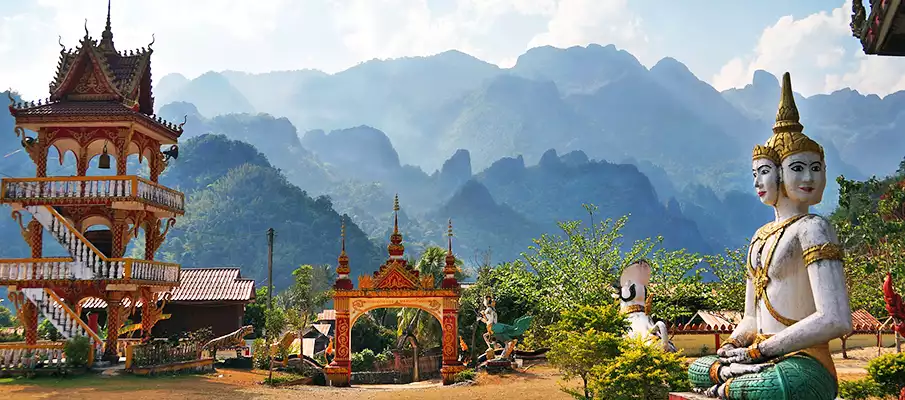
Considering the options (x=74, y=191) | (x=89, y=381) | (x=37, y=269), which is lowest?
(x=89, y=381)

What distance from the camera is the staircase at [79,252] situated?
2061cm

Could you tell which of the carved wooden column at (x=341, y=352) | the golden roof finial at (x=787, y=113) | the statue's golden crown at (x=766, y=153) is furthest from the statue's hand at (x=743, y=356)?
the carved wooden column at (x=341, y=352)

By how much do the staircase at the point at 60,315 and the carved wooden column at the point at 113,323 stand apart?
8.6 inches

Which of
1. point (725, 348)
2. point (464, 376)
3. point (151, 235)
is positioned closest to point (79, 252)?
point (151, 235)

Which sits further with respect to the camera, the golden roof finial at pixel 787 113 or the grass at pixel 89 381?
the grass at pixel 89 381

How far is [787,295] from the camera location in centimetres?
722

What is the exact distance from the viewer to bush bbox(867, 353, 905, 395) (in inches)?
444

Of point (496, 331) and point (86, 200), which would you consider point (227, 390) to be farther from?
point (496, 331)

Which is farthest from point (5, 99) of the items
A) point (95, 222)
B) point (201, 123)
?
point (95, 222)

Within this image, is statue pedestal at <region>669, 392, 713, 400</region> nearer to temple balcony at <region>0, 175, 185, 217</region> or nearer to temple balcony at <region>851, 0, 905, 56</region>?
temple balcony at <region>851, 0, 905, 56</region>

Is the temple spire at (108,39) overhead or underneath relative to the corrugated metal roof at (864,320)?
overhead

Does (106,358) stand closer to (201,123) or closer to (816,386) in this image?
(816,386)

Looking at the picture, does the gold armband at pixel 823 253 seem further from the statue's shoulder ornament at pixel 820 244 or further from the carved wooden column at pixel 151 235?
the carved wooden column at pixel 151 235

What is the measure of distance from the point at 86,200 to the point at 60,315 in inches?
119
